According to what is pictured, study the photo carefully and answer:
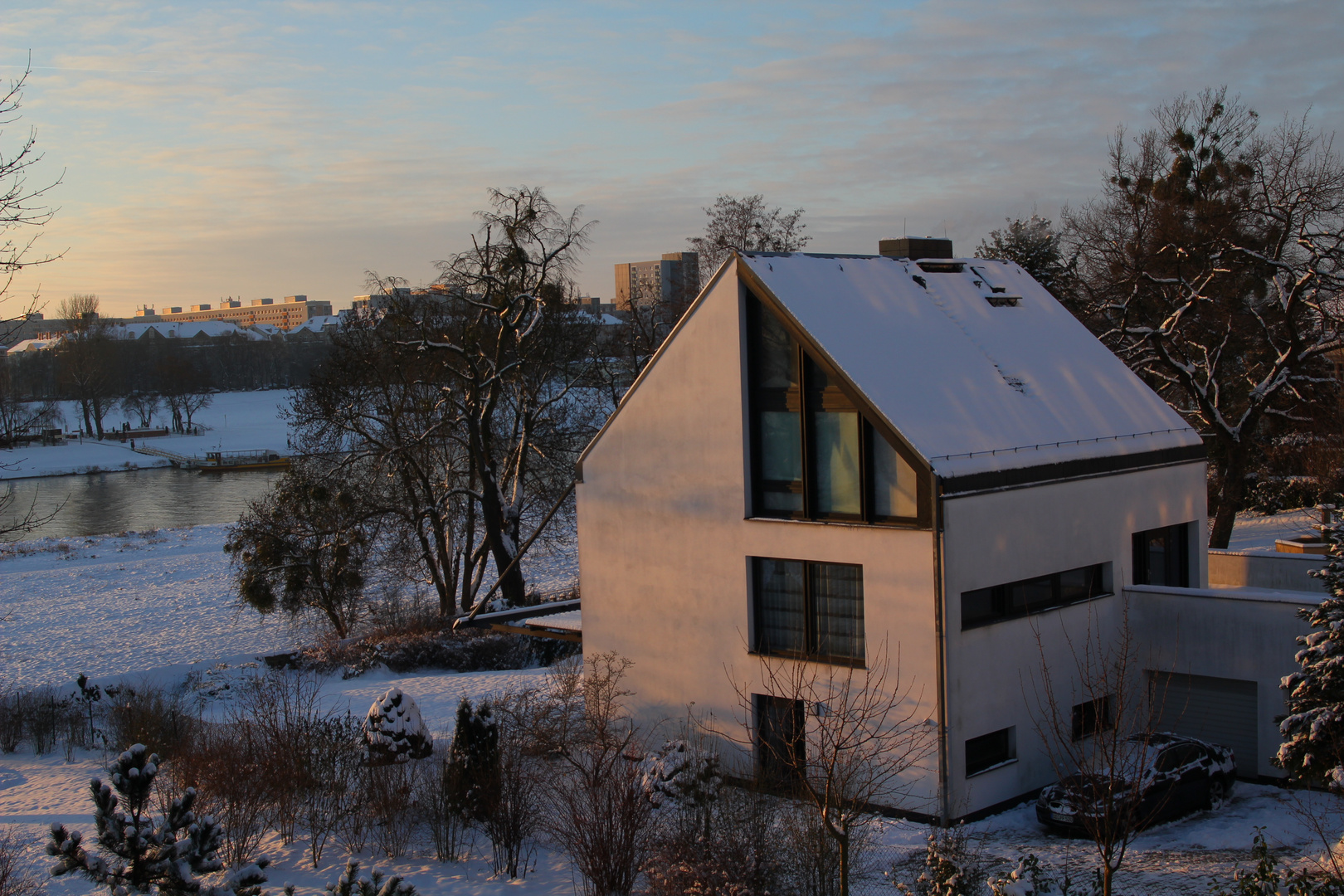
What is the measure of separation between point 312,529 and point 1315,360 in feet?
98.2

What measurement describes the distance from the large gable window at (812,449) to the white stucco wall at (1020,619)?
1.04 m

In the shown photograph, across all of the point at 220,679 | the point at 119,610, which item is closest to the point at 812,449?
the point at 220,679

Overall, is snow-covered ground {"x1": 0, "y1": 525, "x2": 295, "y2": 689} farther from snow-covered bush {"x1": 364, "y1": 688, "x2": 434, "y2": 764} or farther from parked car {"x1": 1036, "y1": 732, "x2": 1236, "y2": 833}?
parked car {"x1": 1036, "y1": 732, "x2": 1236, "y2": 833}

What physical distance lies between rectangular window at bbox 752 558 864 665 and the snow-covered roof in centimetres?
256

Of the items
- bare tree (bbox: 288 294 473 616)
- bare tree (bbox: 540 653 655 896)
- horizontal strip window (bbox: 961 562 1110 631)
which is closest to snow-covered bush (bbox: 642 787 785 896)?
bare tree (bbox: 540 653 655 896)

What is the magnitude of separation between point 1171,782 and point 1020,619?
285 cm

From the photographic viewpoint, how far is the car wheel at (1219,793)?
14695mm

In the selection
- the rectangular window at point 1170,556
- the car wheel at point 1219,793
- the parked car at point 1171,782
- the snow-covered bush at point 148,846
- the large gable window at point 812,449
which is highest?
the large gable window at point 812,449

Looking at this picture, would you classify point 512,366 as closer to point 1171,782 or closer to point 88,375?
point 1171,782

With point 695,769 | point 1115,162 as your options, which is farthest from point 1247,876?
point 1115,162

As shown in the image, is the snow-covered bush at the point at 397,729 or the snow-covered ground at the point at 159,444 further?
the snow-covered ground at the point at 159,444

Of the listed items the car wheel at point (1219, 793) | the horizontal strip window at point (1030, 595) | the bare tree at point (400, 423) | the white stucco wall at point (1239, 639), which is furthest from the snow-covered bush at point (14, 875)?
the bare tree at point (400, 423)

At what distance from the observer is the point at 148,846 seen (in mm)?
9953

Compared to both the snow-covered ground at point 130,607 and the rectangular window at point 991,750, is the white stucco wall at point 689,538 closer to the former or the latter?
the rectangular window at point 991,750
